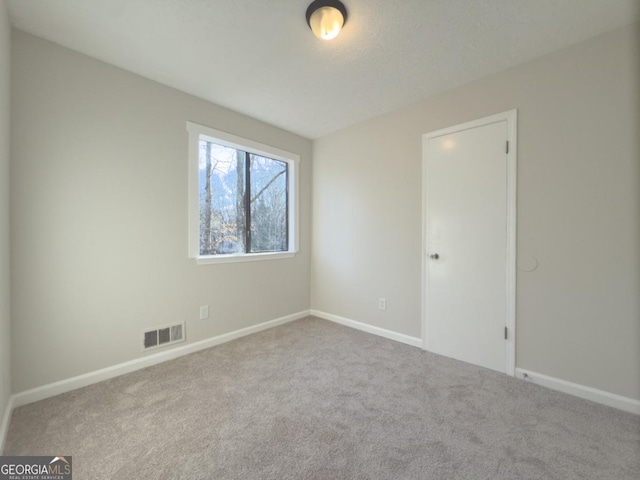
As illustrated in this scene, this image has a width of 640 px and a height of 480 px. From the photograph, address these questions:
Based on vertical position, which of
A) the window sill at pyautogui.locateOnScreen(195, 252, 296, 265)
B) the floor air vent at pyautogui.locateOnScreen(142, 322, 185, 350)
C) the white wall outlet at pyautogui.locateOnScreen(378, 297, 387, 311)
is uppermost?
the window sill at pyautogui.locateOnScreen(195, 252, 296, 265)

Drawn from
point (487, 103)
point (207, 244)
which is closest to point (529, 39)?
point (487, 103)

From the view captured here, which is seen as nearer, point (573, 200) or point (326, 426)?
point (326, 426)

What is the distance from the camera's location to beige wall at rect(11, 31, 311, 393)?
5.95 feet

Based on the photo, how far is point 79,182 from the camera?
6.56 feet

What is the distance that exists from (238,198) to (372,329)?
2.18 metres

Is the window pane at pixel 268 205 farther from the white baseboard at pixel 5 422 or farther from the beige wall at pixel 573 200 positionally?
the white baseboard at pixel 5 422

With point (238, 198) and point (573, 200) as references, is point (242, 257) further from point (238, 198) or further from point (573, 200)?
point (573, 200)

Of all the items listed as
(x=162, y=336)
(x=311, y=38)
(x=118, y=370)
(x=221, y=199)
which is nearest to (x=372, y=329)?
(x=162, y=336)

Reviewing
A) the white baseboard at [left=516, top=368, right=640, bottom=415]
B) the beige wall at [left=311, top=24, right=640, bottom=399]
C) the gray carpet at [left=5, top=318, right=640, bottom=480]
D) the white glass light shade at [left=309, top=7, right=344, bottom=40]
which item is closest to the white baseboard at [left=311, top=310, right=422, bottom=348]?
the beige wall at [left=311, top=24, right=640, bottom=399]

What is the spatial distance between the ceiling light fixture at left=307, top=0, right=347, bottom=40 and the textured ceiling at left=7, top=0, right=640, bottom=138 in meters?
0.06

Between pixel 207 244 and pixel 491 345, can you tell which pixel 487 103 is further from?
pixel 207 244

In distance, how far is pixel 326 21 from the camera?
1.59 meters

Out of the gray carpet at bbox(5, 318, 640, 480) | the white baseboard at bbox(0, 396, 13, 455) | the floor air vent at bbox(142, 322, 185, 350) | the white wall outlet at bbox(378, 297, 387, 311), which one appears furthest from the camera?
the white wall outlet at bbox(378, 297, 387, 311)

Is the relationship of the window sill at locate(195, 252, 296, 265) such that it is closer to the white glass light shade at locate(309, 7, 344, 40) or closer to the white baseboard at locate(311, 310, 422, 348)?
the white baseboard at locate(311, 310, 422, 348)
